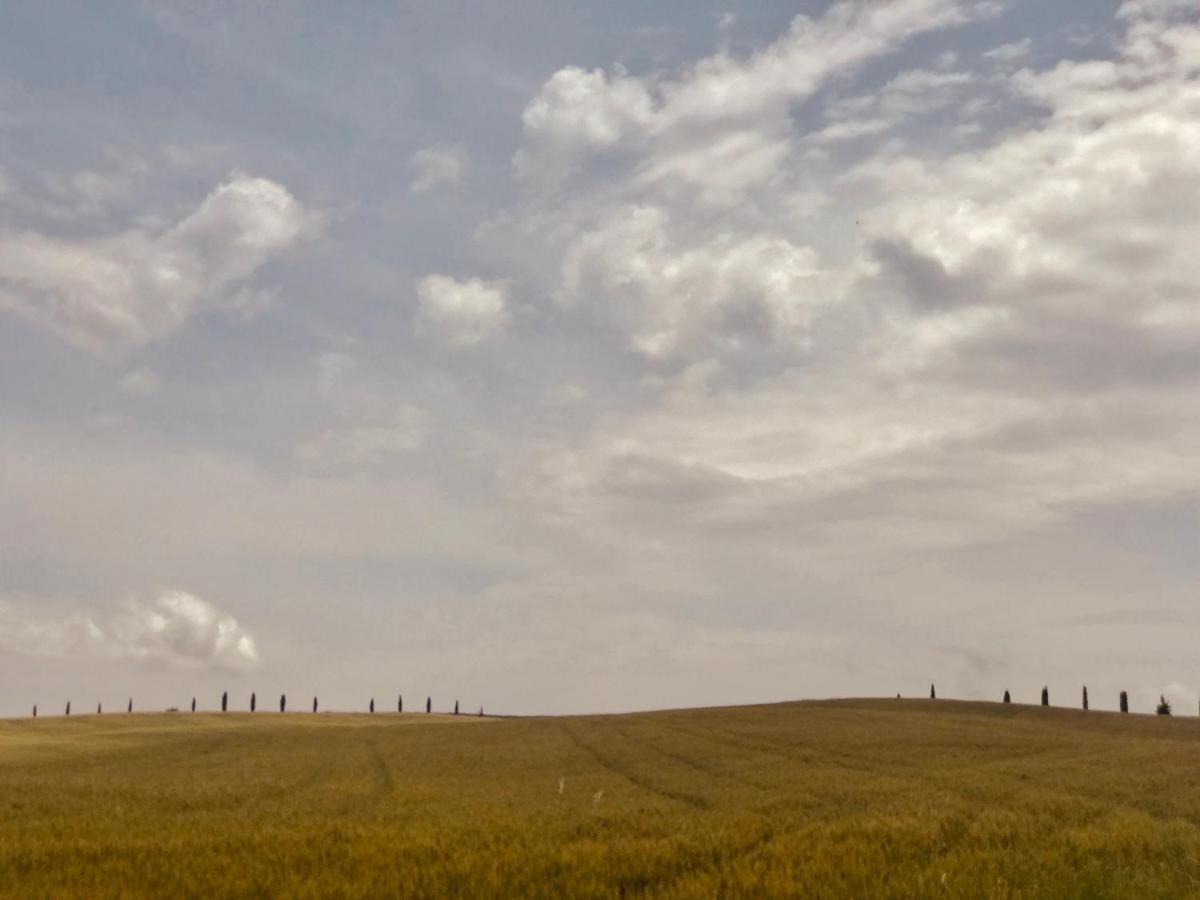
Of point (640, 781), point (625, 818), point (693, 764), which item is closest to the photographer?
Result: point (625, 818)

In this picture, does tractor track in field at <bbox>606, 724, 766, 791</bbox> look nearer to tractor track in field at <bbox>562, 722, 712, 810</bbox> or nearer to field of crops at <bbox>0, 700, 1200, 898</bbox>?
field of crops at <bbox>0, 700, 1200, 898</bbox>

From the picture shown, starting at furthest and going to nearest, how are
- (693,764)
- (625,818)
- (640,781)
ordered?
(693,764)
(640,781)
(625,818)

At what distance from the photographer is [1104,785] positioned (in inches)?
927

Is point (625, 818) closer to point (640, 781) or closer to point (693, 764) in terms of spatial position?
point (640, 781)

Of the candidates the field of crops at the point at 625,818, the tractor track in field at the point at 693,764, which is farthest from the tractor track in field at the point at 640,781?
the tractor track in field at the point at 693,764

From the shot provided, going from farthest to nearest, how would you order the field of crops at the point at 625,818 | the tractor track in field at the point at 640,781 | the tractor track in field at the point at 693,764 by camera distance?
the tractor track in field at the point at 693,764 → the tractor track in field at the point at 640,781 → the field of crops at the point at 625,818

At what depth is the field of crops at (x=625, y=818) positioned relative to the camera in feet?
40.1

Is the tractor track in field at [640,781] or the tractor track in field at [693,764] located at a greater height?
the tractor track in field at [693,764]

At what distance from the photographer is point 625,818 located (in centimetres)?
1831

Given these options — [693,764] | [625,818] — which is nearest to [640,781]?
[693,764]

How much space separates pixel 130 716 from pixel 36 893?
83.3m

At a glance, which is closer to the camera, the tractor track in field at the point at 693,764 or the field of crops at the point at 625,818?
the field of crops at the point at 625,818

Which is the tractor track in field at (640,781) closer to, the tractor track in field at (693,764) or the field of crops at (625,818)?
the field of crops at (625,818)

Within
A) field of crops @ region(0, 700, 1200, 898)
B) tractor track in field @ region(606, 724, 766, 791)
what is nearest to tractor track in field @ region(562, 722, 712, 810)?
field of crops @ region(0, 700, 1200, 898)
